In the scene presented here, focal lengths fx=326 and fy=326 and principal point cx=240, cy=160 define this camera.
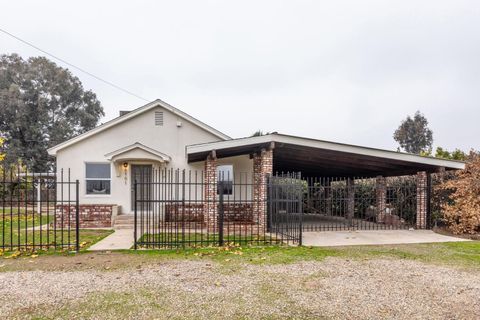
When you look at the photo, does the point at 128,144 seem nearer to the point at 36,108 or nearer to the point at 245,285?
the point at 245,285

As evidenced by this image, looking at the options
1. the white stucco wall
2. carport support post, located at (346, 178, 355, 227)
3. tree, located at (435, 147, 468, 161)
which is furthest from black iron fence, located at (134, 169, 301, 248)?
tree, located at (435, 147, 468, 161)

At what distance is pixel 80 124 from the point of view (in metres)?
34.6

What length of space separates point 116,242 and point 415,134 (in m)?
A: 41.9

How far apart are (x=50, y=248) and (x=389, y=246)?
8855 mm

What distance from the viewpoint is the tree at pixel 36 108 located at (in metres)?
30.5

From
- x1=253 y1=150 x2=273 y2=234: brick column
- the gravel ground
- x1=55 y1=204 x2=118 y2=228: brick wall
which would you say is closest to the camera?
the gravel ground

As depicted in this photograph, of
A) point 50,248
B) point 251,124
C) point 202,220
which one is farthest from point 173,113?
point 251,124

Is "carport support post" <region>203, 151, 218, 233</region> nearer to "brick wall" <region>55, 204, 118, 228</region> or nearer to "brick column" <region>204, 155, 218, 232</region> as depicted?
"brick column" <region>204, 155, 218, 232</region>

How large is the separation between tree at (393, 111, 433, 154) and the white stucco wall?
34807 millimetres

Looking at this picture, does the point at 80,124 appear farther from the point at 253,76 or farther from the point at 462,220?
the point at 462,220

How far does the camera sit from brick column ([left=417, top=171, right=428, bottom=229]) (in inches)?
481

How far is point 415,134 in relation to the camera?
41688 millimetres

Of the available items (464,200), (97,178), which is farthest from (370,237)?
(97,178)


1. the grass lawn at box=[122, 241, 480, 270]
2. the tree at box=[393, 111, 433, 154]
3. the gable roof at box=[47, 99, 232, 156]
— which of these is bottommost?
the grass lawn at box=[122, 241, 480, 270]
